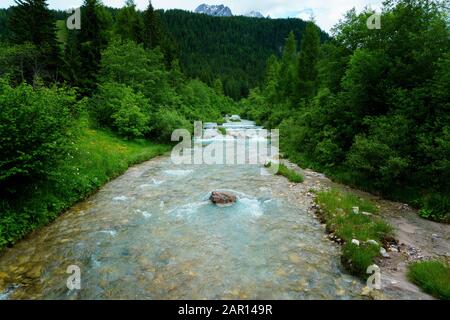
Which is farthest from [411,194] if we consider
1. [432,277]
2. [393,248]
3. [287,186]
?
[432,277]

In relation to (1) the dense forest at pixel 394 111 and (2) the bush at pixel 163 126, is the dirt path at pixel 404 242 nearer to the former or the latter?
(1) the dense forest at pixel 394 111

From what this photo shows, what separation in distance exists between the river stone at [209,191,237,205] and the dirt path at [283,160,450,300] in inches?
107

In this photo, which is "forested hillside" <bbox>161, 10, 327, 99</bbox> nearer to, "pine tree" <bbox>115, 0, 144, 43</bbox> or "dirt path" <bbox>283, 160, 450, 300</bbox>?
"pine tree" <bbox>115, 0, 144, 43</bbox>

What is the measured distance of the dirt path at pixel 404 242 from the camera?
20.9ft

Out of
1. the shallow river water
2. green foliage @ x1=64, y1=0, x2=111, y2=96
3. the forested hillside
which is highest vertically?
the forested hillside

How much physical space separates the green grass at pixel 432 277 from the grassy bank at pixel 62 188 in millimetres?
10410

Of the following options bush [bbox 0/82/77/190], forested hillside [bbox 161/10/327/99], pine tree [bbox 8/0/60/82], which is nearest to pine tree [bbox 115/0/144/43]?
pine tree [bbox 8/0/60/82]

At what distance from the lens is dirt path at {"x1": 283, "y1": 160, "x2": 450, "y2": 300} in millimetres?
6359

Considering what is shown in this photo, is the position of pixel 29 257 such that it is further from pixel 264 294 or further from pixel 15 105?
pixel 264 294

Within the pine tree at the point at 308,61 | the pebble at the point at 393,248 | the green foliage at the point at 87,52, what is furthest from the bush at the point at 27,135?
the pine tree at the point at 308,61

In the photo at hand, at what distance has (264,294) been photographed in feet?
20.5

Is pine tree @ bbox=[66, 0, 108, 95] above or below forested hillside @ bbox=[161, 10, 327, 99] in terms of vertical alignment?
below

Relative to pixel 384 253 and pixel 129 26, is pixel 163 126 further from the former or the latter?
pixel 129 26
